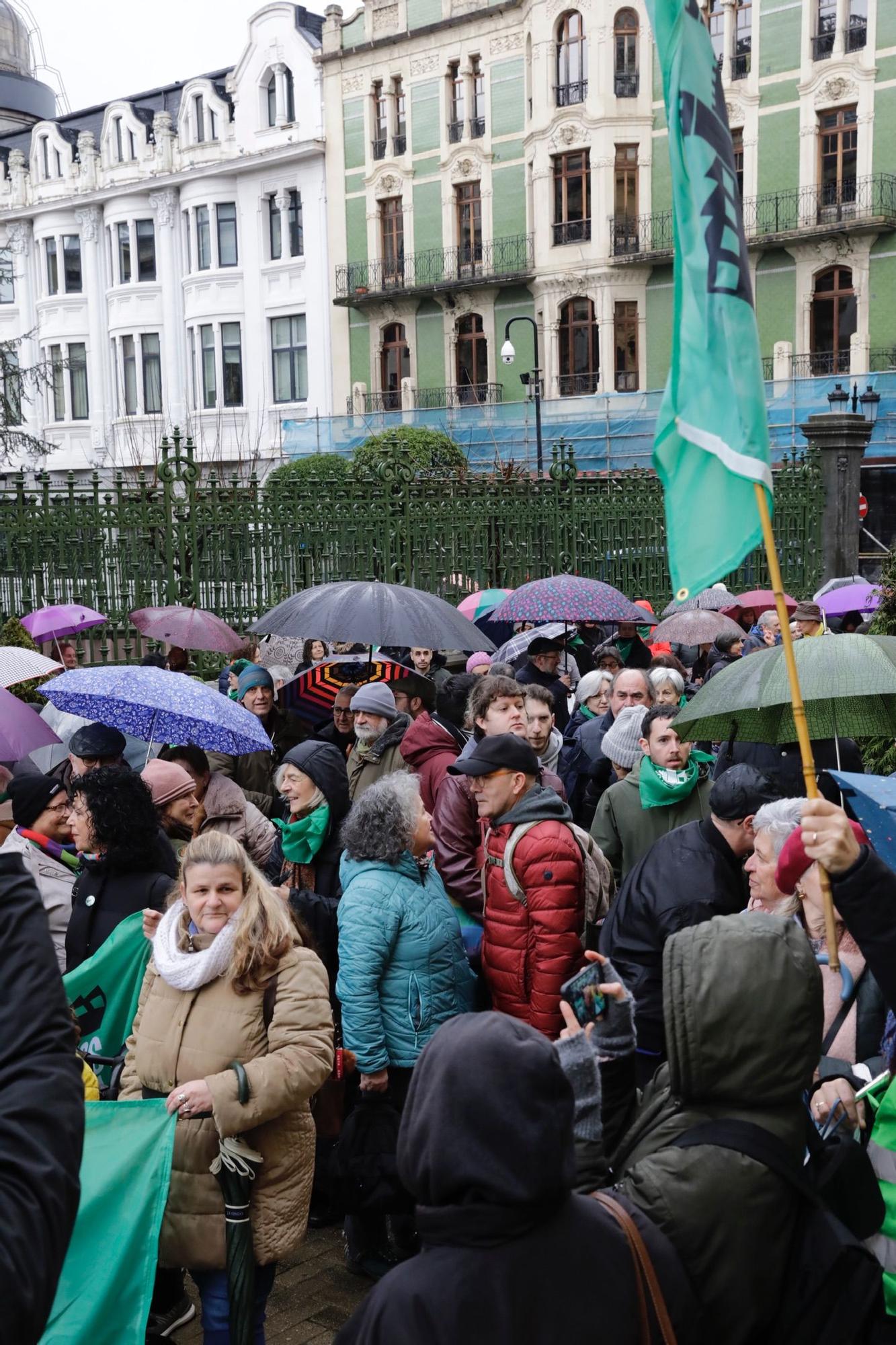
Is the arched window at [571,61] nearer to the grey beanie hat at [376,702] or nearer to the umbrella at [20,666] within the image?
the umbrella at [20,666]

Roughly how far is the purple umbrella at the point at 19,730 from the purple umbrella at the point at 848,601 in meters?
7.84

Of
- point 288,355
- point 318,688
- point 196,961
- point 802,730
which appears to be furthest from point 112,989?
point 288,355

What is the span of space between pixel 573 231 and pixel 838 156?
7.35 meters

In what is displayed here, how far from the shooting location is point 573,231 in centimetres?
3706

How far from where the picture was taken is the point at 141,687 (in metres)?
6.05

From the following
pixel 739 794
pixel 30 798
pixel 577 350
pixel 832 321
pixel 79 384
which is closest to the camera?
pixel 739 794

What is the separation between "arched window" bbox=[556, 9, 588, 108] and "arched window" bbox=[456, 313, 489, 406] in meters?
6.52

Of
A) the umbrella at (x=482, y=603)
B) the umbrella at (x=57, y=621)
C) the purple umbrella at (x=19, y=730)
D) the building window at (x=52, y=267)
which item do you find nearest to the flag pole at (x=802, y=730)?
the purple umbrella at (x=19, y=730)

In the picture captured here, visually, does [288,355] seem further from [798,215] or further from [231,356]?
[798,215]

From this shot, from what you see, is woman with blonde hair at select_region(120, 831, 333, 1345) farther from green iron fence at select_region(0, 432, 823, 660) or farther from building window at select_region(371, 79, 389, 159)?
building window at select_region(371, 79, 389, 159)

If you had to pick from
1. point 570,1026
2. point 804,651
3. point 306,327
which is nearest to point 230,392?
point 306,327

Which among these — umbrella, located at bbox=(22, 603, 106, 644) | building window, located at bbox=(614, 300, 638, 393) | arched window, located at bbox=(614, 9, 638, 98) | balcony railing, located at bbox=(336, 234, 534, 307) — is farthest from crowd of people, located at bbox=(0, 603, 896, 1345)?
arched window, located at bbox=(614, 9, 638, 98)

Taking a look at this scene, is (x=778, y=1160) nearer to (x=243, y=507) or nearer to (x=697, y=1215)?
(x=697, y=1215)

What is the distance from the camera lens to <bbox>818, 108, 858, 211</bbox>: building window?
33000mm
